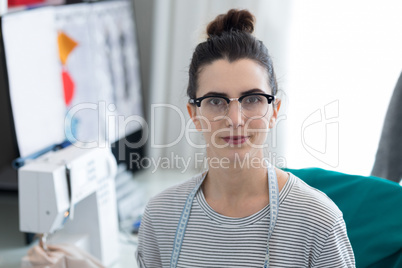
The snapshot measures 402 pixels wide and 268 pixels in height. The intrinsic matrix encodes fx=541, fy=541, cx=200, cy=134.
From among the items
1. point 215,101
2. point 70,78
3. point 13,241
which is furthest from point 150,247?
point 70,78

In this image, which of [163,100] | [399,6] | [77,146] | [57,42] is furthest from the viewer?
[163,100]

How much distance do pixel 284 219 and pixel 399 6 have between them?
1652 millimetres

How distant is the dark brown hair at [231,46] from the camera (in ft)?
3.61

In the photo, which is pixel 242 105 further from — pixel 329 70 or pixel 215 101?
pixel 329 70

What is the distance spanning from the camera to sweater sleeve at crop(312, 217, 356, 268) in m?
1.00

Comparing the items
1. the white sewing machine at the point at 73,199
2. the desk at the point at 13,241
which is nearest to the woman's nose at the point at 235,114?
the white sewing machine at the point at 73,199

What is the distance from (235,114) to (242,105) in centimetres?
3

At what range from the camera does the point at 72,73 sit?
2271 millimetres

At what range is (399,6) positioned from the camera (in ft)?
7.78

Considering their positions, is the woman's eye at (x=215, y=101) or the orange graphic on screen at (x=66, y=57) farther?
the orange graphic on screen at (x=66, y=57)

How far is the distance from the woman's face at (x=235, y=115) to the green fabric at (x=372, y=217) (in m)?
0.26

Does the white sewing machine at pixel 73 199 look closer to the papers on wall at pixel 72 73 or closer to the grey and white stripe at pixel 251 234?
the papers on wall at pixel 72 73

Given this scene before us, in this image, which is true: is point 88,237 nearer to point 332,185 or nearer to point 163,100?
point 332,185

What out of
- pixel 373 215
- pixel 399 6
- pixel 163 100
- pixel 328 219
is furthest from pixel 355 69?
pixel 328 219
